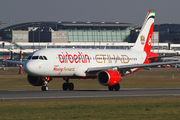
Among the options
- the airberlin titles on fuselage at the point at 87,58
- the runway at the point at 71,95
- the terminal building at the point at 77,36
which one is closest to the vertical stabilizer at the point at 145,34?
the airberlin titles on fuselage at the point at 87,58

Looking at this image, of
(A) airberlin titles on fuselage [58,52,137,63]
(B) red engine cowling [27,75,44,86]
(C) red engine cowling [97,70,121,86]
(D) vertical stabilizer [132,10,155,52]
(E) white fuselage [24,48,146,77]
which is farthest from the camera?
(D) vertical stabilizer [132,10,155,52]

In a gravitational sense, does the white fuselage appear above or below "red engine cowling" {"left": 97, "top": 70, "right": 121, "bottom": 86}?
above

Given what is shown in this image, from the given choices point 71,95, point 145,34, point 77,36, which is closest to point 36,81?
point 71,95

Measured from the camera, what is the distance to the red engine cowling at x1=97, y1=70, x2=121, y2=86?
122ft

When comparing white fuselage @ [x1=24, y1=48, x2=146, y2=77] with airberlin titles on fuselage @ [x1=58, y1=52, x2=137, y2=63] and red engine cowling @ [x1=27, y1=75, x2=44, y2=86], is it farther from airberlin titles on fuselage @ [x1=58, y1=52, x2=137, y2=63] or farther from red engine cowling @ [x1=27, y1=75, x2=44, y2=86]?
red engine cowling @ [x1=27, y1=75, x2=44, y2=86]

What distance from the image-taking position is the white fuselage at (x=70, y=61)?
3641 centimetres

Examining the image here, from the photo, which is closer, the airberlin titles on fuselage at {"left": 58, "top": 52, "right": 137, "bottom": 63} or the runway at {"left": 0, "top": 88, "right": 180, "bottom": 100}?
the runway at {"left": 0, "top": 88, "right": 180, "bottom": 100}

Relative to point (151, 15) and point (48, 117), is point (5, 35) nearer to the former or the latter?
point (151, 15)

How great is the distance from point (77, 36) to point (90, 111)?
168 m

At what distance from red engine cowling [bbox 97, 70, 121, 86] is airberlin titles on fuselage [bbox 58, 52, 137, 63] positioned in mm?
3044

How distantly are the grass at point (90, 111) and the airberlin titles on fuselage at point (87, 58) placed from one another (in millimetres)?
14963

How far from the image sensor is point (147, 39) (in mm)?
50094

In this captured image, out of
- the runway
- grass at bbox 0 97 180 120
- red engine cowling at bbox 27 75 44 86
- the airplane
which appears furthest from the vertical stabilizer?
grass at bbox 0 97 180 120

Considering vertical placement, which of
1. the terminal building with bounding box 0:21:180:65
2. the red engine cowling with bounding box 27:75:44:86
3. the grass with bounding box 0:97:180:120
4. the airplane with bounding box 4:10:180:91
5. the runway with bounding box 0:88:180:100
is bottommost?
the runway with bounding box 0:88:180:100
